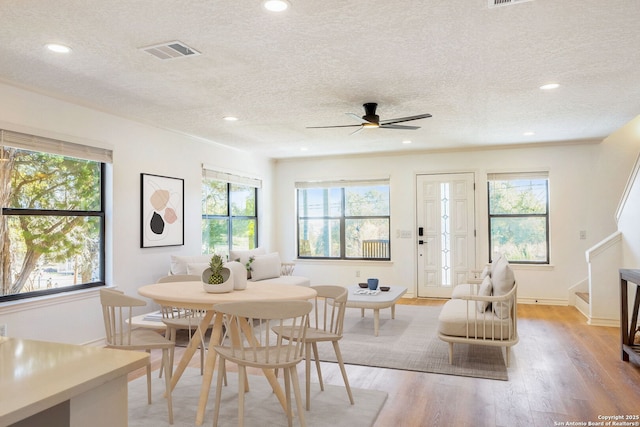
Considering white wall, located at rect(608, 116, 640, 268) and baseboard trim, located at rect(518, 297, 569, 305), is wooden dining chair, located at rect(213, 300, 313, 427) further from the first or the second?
baseboard trim, located at rect(518, 297, 569, 305)

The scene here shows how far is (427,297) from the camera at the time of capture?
24.3ft

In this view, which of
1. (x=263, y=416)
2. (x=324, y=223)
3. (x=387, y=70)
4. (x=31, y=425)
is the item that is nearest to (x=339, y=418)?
(x=263, y=416)

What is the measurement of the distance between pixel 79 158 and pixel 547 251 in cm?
645

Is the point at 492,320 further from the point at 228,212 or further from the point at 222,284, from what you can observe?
the point at 228,212

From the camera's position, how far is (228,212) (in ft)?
22.7

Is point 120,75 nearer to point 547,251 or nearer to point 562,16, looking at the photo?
point 562,16

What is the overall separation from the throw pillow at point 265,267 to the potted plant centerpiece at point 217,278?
3108 millimetres

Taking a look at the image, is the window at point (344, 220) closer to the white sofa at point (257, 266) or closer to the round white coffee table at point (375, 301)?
the white sofa at point (257, 266)

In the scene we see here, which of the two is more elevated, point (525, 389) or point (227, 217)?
point (227, 217)

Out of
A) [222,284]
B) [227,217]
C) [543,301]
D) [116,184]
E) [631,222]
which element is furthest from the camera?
[227,217]

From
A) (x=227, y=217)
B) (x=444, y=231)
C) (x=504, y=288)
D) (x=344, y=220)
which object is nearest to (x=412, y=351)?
(x=504, y=288)

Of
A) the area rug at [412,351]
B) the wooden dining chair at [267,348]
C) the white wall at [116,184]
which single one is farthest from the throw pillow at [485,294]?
the white wall at [116,184]

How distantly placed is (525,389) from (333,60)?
2.80 m

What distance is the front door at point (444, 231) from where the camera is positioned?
7195mm
